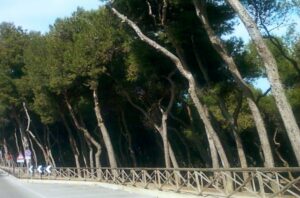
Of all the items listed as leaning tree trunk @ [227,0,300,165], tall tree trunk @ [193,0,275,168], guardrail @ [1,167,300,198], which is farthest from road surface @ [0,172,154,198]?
leaning tree trunk @ [227,0,300,165]

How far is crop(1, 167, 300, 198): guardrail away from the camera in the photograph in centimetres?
1553

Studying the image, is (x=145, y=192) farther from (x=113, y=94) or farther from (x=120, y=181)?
(x=113, y=94)

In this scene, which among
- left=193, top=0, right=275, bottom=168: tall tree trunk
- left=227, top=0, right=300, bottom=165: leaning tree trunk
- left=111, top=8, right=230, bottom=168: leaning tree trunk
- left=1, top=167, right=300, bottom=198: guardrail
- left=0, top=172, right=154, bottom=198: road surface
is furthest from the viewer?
left=0, top=172, right=154, bottom=198: road surface

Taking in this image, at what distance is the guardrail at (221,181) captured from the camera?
15.5 m

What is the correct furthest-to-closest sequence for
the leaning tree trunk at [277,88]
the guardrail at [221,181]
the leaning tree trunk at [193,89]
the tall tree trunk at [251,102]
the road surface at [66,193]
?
the road surface at [66,193] < the leaning tree trunk at [193,89] < the tall tree trunk at [251,102] < the leaning tree trunk at [277,88] < the guardrail at [221,181]

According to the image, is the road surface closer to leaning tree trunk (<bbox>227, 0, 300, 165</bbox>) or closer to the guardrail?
the guardrail

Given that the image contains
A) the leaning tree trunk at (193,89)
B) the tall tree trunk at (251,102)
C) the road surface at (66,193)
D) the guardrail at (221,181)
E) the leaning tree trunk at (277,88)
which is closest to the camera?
the guardrail at (221,181)

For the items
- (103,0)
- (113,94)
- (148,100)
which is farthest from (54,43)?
(103,0)

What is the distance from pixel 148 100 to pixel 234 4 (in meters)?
18.9

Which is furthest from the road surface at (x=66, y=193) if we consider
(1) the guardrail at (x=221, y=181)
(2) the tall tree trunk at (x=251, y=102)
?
(2) the tall tree trunk at (x=251, y=102)

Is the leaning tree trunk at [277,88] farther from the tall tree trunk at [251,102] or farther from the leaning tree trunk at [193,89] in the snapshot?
the leaning tree trunk at [193,89]

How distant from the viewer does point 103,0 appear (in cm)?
2527

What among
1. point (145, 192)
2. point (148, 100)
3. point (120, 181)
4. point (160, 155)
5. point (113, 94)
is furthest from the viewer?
point (160, 155)

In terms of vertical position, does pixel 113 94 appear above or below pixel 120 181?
above
